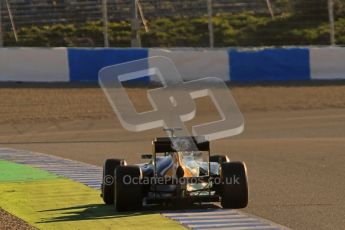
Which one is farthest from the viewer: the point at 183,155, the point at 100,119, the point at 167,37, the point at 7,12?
the point at 167,37

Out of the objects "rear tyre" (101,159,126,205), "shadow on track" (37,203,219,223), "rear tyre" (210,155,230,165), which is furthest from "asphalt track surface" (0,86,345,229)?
"rear tyre" (101,159,126,205)

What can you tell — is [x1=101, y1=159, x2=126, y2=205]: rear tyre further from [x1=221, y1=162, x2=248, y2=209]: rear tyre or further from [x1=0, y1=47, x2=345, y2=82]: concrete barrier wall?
[x1=0, y1=47, x2=345, y2=82]: concrete barrier wall

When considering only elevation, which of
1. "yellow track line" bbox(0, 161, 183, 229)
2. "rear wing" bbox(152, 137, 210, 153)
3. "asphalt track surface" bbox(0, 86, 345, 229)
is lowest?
"asphalt track surface" bbox(0, 86, 345, 229)

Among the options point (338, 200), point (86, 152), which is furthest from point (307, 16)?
point (338, 200)

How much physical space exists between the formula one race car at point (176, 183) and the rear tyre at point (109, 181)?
0.36m

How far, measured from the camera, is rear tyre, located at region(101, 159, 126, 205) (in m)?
10.4

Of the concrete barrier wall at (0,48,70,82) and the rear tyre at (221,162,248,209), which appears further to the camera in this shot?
the concrete barrier wall at (0,48,70,82)

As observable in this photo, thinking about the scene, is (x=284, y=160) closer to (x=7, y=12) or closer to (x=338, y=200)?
(x=338, y=200)

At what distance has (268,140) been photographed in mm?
18797

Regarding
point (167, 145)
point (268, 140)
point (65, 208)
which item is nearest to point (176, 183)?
point (167, 145)

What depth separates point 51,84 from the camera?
2517 cm

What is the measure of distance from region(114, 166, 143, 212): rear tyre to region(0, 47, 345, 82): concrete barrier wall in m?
15.2

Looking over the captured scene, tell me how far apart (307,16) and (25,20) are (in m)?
8.77

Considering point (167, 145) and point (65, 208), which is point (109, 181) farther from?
point (167, 145)
